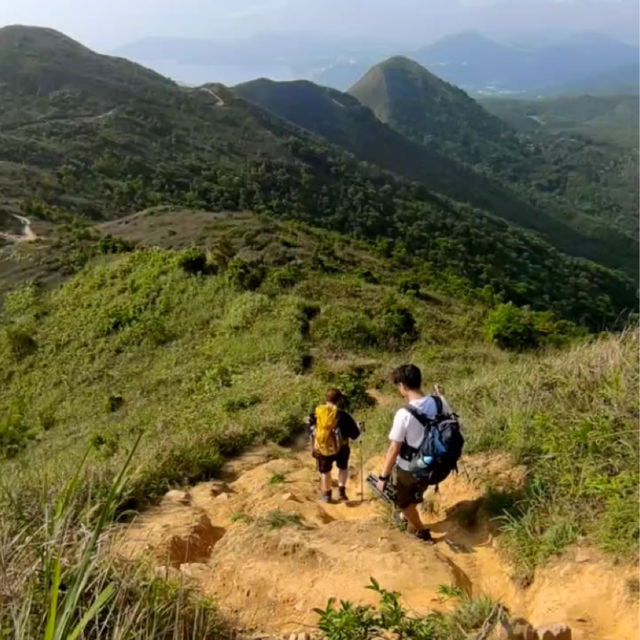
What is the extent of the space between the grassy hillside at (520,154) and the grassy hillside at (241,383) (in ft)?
358

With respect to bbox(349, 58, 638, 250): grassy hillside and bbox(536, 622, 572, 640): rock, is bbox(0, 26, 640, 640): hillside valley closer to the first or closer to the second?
bbox(536, 622, 572, 640): rock

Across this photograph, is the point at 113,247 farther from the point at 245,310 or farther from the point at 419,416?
the point at 419,416

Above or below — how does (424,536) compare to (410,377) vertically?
below

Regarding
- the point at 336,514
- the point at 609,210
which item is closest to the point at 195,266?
the point at 336,514

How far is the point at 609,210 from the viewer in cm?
14438

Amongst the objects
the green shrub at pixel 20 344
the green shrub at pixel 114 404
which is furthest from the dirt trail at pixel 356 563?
the green shrub at pixel 20 344

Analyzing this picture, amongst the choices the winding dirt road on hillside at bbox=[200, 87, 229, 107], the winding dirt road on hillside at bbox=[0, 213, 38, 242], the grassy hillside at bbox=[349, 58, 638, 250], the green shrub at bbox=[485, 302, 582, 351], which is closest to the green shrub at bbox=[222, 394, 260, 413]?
the green shrub at bbox=[485, 302, 582, 351]

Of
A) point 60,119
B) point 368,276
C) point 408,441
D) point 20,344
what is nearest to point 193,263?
point 20,344

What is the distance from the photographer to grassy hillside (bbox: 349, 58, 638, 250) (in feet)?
485

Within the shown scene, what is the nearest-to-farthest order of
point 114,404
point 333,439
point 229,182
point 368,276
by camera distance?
point 333,439 → point 114,404 → point 368,276 → point 229,182

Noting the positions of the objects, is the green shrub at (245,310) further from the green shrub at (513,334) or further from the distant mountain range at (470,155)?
the distant mountain range at (470,155)

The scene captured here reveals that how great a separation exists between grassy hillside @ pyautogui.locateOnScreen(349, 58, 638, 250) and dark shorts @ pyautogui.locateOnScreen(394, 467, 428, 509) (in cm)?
12386

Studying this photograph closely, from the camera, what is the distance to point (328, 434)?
7.47 metres

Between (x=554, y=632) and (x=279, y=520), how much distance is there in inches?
103
